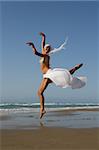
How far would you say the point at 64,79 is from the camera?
527cm

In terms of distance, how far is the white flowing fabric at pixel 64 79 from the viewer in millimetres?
5274

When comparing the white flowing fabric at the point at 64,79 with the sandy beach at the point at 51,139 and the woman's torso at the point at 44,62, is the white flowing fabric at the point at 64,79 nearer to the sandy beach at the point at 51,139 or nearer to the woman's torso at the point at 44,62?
the woman's torso at the point at 44,62

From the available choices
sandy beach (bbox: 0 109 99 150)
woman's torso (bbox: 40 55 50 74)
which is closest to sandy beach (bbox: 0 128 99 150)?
sandy beach (bbox: 0 109 99 150)

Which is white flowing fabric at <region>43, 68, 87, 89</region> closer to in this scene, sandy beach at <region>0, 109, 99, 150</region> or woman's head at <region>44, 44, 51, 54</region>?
woman's head at <region>44, 44, 51, 54</region>

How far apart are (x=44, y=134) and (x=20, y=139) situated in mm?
680

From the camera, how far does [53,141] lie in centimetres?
575

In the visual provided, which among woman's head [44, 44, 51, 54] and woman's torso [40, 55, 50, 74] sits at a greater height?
woman's head [44, 44, 51, 54]

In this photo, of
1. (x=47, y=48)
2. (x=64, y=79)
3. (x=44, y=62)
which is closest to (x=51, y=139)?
(x=64, y=79)

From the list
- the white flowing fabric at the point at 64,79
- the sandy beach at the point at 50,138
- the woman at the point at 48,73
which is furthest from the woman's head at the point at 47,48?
the sandy beach at the point at 50,138

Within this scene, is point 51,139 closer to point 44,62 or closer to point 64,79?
point 64,79

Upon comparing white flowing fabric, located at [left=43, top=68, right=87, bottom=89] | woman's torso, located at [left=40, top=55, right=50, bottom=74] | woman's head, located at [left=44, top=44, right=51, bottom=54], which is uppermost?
woman's head, located at [left=44, top=44, right=51, bottom=54]

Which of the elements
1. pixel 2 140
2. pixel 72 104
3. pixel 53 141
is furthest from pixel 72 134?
pixel 72 104

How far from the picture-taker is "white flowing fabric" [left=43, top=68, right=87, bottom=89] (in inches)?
208

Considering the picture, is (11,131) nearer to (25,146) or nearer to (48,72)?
(25,146)
